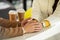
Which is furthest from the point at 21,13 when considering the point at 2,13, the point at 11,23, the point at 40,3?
the point at 2,13

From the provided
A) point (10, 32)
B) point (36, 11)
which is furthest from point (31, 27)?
point (36, 11)

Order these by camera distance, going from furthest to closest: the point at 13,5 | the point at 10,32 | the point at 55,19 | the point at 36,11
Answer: the point at 13,5 < the point at 36,11 < the point at 55,19 < the point at 10,32

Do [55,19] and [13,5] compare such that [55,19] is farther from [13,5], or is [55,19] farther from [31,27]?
[13,5]

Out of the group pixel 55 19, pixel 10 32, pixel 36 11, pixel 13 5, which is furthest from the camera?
pixel 13 5

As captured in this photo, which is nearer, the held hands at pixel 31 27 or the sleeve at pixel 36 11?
the held hands at pixel 31 27

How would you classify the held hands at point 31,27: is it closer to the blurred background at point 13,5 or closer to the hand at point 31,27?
the hand at point 31,27

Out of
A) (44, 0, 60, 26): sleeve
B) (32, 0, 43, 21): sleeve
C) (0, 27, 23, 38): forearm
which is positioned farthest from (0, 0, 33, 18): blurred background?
(0, 27, 23, 38): forearm

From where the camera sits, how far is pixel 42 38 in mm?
895

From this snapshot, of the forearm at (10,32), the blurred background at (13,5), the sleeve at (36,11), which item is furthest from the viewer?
the blurred background at (13,5)

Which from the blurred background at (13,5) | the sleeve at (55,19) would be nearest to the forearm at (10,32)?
the sleeve at (55,19)

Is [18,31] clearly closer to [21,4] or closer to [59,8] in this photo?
[59,8]

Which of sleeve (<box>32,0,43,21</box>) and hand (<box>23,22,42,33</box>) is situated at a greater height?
sleeve (<box>32,0,43,21</box>)

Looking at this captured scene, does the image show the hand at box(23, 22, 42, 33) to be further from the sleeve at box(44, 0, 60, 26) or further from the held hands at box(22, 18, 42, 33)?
the sleeve at box(44, 0, 60, 26)

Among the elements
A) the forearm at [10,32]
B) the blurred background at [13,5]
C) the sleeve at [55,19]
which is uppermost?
the sleeve at [55,19]
